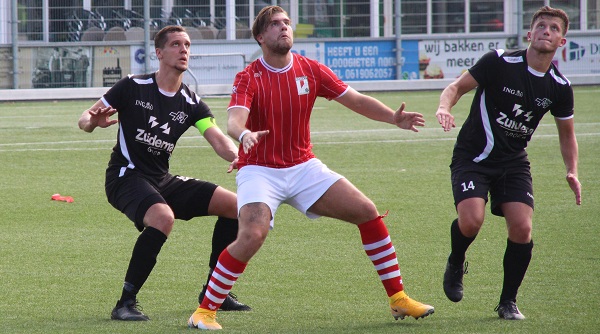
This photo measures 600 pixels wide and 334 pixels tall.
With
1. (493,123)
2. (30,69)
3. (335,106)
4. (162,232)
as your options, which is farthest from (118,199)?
(30,69)

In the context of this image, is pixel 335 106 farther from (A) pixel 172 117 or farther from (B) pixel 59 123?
(A) pixel 172 117

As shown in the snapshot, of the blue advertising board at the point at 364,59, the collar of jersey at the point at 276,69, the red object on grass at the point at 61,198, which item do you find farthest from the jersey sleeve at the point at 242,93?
the blue advertising board at the point at 364,59

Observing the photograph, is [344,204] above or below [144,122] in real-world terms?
below

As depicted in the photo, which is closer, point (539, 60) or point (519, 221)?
point (519, 221)

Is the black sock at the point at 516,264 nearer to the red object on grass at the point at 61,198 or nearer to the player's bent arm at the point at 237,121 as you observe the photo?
the player's bent arm at the point at 237,121

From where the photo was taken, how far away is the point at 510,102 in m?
6.48

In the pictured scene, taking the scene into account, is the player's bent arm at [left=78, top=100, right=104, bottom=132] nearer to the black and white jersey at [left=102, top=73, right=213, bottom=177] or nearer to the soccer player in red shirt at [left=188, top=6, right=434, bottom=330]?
the black and white jersey at [left=102, top=73, right=213, bottom=177]

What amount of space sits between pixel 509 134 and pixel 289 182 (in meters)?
1.51

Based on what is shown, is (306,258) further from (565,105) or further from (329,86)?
(565,105)

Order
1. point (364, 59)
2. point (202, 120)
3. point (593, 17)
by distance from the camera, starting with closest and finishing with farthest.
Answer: point (202, 120) < point (364, 59) < point (593, 17)

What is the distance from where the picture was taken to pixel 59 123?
19.1 meters

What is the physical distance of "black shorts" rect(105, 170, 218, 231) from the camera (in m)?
6.43

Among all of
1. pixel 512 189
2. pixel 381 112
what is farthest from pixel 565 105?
pixel 381 112

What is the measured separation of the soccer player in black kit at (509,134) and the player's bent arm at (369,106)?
0.35 meters
